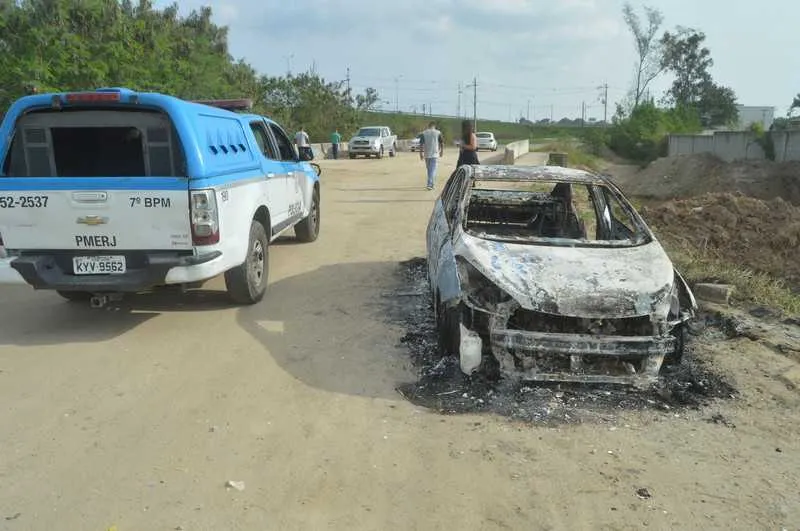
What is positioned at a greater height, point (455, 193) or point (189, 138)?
point (189, 138)

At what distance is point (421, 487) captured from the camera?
3.36 meters

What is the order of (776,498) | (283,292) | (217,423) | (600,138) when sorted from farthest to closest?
(600,138)
(283,292)
(217,423)
(776,498)

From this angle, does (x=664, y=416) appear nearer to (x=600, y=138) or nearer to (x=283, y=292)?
(x=283, y=292)

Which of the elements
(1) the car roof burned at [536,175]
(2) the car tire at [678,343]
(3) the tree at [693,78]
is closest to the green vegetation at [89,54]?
(1) the car roof burned at [536,175]

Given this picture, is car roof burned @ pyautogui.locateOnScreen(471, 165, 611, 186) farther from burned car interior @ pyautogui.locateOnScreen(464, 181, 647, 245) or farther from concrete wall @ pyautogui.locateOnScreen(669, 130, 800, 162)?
concrete wall @ pyautogui.locateOnScreen(669, 130, 800, 162)

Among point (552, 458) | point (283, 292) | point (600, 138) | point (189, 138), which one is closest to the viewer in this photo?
point (552, 458)

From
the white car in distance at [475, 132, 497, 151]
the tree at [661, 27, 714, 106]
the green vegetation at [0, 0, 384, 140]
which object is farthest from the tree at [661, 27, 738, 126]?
the green vegetation at [0, 0, 384, 140]

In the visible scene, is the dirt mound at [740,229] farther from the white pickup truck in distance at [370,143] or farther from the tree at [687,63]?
the tree at [687,63]

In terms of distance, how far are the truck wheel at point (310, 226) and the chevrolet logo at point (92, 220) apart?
4582mm

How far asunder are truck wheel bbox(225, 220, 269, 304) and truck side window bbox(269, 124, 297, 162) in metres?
2.04

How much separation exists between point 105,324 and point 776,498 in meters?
5.53

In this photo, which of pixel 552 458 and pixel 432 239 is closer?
pixel 552 458

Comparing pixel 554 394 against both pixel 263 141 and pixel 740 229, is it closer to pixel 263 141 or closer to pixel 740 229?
pixel 263 141

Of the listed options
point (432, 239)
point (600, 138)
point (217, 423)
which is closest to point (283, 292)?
point (432, 239)
